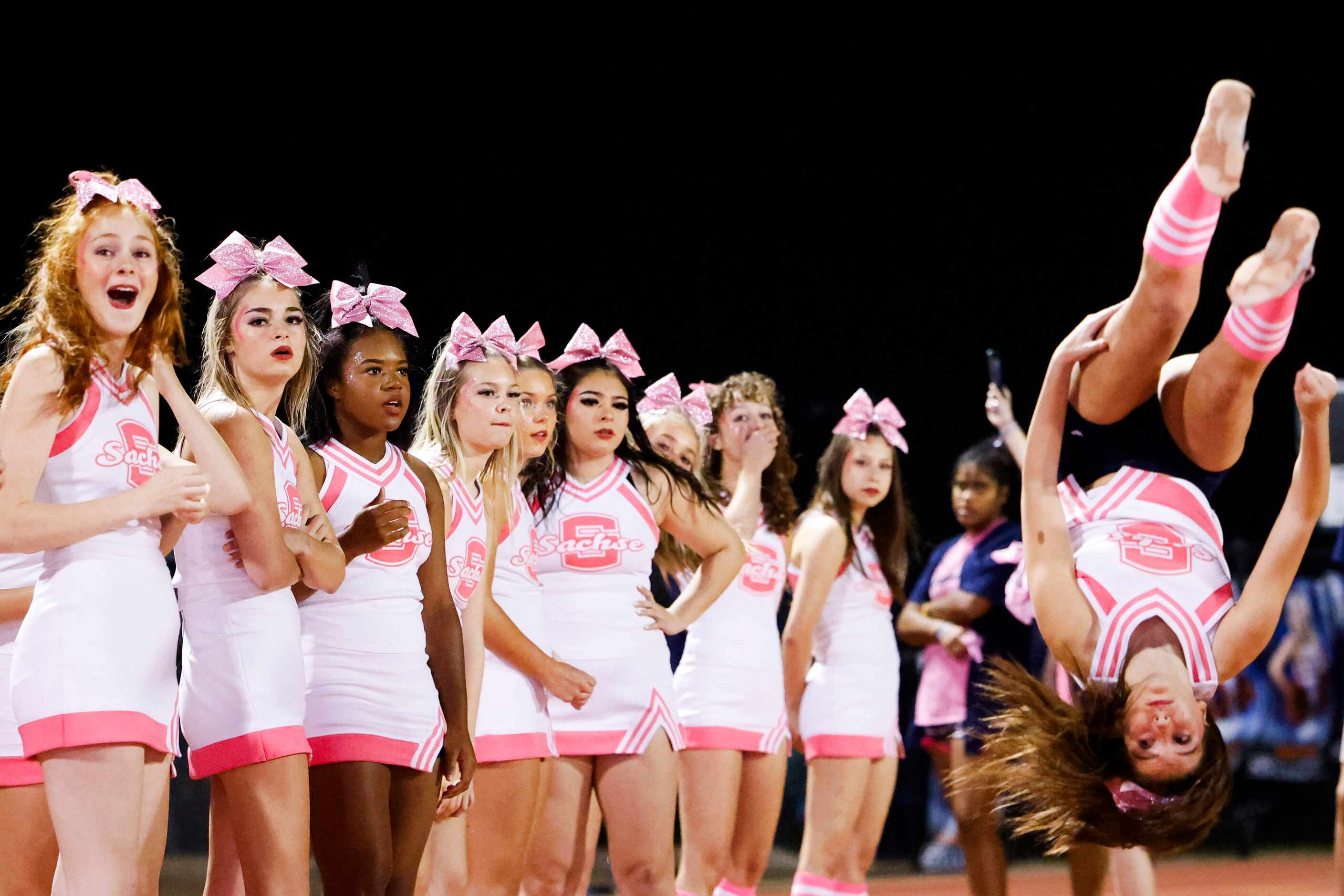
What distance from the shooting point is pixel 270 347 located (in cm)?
278

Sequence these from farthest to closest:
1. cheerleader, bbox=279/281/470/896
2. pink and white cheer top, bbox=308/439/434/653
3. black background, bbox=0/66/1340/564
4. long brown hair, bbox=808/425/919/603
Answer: black background, bbox=0/66/1340/564 → long brown hair, bbox=808/425/919/603 → pink and white cheer top, bbox=308/439/434/653 → cheerleader, bbox=279/281/470/896

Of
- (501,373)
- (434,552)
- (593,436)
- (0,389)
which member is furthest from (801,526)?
(0,389)

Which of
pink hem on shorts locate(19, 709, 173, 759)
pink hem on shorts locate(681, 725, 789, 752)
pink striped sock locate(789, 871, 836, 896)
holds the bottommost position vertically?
pink striped sock locate(789, 871, 836, 896)

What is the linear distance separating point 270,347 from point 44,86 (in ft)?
14.7

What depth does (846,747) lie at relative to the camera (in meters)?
4.52

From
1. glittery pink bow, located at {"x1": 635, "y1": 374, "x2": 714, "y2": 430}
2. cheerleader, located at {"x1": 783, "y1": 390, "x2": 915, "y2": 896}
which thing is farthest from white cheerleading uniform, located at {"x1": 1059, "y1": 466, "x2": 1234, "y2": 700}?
glittery pink bow, located at {"x1": 635, "y1": 374, "x2": 714, "y2": 430}

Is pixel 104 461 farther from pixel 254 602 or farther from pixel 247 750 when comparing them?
pixel 247 750

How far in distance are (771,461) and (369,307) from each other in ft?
6.29

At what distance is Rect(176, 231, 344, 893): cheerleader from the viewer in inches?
96.8

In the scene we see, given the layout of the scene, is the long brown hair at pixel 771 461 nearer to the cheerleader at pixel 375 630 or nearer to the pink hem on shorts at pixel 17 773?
the cheerleader at pixel 375 630

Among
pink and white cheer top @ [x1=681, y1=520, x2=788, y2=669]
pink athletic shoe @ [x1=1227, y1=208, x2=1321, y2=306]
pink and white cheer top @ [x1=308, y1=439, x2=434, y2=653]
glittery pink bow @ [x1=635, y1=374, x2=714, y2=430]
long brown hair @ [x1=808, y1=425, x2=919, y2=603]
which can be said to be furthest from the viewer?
long brown hair @ [x1=808, y1=425, x2=919, y2=603]

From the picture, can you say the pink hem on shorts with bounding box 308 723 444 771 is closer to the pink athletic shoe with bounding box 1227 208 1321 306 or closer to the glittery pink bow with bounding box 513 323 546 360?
the glittery pink bow with bounding box 513 323 546 360

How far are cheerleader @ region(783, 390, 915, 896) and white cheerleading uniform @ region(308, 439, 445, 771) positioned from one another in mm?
1915

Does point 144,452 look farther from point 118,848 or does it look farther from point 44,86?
point 44,86
